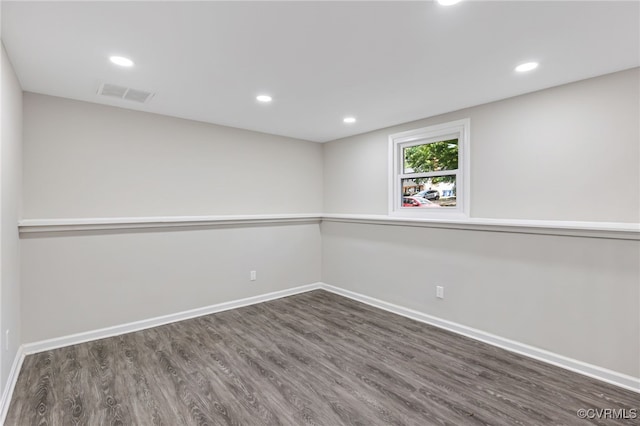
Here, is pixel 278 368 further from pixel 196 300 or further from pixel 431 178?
pixel 431 178

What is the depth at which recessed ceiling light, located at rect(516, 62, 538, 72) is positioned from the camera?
2223mm

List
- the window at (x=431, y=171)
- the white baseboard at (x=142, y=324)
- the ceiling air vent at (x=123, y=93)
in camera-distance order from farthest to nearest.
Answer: the window at (x=431, y=171)
the white baseboard at (x=142, y=324)
the ceiling air vent at (x=123, y=93)

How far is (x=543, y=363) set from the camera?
102 inches

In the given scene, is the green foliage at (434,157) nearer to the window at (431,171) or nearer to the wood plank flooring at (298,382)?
the window at (431,171)

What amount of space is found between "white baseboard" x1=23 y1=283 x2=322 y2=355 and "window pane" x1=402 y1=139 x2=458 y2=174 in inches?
95.4

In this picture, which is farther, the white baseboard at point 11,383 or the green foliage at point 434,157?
the green foliage at point 434,157

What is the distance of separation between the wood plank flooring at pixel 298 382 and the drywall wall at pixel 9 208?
0.34 meters

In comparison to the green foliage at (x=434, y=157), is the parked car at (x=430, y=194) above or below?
below

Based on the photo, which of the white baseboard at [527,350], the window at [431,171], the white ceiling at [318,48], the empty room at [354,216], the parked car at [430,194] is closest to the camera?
the white ceiling at [318,48]

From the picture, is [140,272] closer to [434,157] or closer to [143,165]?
[143,165]

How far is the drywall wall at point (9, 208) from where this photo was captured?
200cm

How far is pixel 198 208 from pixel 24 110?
1.75 metres

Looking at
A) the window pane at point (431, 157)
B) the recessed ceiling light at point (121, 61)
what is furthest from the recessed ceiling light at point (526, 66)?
the recessed ceiling light at point (121, 61)

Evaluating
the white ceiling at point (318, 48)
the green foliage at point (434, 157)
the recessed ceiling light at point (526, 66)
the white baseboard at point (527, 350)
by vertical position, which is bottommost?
the white baseboard at point (527, 350)
